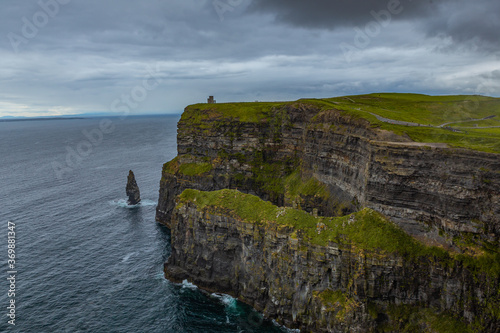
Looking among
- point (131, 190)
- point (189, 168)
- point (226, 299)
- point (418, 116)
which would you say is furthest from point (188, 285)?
point (418, 116)

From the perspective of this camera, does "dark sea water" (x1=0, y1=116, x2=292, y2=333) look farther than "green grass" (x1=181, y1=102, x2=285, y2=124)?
No


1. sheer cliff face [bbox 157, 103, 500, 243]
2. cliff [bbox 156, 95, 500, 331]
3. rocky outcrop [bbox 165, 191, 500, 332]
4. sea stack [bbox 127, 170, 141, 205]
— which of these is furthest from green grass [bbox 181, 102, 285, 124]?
rocky outcrop [bbox 165, 191, 500, 332]

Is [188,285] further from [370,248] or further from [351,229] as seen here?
[370,248]

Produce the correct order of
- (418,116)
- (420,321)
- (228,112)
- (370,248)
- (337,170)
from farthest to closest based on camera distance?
(228,112), (418,116), (337,170), (370,248), (420,321)

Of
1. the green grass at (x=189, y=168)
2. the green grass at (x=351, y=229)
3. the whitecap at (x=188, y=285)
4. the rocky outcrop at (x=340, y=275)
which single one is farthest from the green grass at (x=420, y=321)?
the green grass at (x=189, y=168)

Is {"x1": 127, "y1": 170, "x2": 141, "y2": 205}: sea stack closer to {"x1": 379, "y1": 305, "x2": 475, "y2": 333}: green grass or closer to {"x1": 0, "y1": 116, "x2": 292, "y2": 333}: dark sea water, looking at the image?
{"x1": 0, "y1": 116, "x2": 292, "y2": 333}: dark sea water

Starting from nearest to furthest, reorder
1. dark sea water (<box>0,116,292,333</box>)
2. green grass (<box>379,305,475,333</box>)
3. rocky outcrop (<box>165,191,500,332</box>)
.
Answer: green grass (<box>379,305,475,333</box>) → rocky outcrop (<box>165,191,500,332</box>) → dark sea water (<box>0,116,292,333</box>)

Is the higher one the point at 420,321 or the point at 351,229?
the point at 351,229
